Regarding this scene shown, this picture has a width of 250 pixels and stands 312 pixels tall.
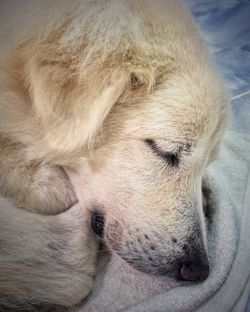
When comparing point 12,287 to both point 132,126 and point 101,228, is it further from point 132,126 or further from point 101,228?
point 132,126

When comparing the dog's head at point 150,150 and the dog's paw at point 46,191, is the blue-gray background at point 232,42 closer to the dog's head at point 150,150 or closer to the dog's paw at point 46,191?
the dog's head at point 150,150

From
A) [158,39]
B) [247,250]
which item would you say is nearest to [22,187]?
[158,39]

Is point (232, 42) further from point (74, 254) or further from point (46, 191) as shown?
point (74, 254)

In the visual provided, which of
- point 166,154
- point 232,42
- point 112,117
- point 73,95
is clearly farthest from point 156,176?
point 232,42

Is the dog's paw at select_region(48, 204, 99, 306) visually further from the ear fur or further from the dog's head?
the ear fur

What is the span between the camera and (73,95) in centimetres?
100

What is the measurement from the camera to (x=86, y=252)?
3.71ft

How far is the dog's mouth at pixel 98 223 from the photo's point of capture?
1163mm

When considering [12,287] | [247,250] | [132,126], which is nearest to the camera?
[12,287]

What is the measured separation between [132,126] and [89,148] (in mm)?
124

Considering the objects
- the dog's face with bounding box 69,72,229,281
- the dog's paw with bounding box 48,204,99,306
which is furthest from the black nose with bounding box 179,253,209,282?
the dog's paw with bounding box 48,204,99,306

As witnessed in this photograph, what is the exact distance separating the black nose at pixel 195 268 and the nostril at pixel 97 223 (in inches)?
9.3

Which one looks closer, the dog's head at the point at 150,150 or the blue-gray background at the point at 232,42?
the dog's head at the point at 150,150

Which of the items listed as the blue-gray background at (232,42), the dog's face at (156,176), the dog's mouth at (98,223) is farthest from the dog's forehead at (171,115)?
the blue-gray background at (232,42)
